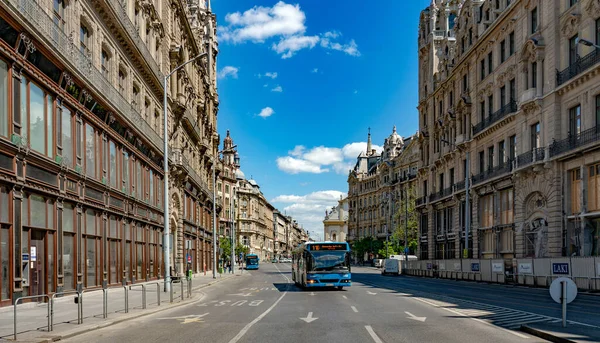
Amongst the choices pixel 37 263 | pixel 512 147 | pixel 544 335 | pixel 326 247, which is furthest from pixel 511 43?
pixel 544 335

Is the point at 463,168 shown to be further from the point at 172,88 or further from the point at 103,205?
the point at 103,205

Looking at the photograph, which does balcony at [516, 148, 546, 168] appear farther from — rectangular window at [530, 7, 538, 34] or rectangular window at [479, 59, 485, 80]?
rectangular window at [479, 59, 485, 80]

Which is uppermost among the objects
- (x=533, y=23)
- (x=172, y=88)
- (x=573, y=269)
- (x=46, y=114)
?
(x=533, y=23)

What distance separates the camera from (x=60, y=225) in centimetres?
2497

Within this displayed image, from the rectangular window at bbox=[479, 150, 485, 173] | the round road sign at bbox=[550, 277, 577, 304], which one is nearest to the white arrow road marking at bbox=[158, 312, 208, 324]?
the round road sign at bbox=[550, 277, 577, 304]

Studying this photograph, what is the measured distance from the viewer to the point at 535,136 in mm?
45188

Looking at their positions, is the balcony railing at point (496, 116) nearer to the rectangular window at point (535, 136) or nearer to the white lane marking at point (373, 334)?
the rectangular window at point (535, 136)

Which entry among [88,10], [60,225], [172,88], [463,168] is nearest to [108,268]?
[60,225]

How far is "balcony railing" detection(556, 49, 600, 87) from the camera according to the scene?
36.0m

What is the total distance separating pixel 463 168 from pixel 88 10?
4308cm

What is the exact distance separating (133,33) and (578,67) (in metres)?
27.4

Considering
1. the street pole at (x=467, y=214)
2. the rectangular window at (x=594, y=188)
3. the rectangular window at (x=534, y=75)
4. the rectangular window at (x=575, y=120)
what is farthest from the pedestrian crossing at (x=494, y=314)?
the street pole at (x=467, y=214)

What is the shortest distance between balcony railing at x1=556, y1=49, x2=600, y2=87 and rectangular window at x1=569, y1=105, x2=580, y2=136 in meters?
1.99

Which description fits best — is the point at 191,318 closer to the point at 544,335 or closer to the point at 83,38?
the point at 544,335
